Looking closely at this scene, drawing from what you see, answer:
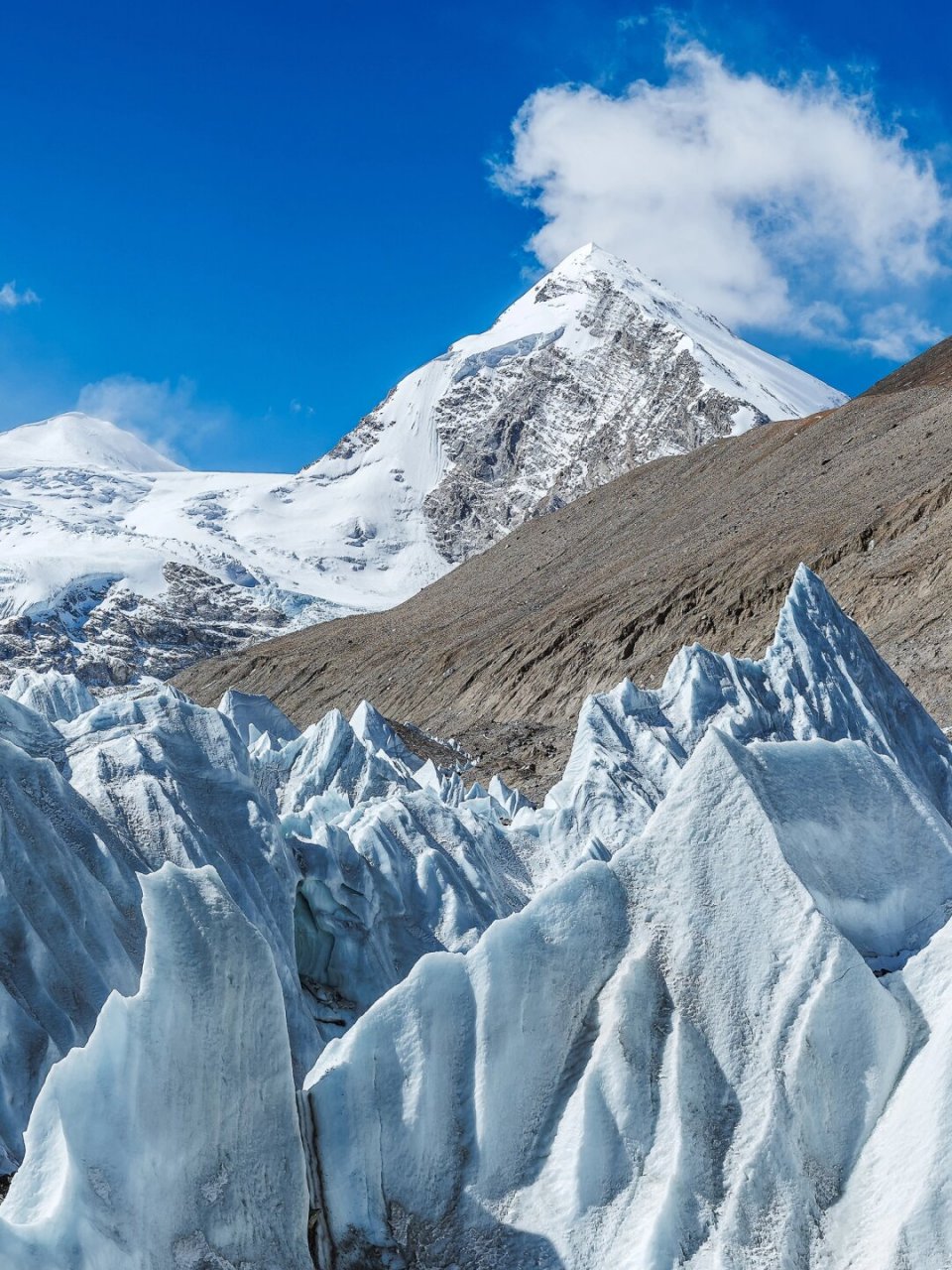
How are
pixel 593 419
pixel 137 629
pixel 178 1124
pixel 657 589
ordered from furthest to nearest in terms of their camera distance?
pixel 593 419 → pixel 137 629 → pixel 657 589 → pixel 178 1124

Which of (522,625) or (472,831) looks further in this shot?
(522,625)

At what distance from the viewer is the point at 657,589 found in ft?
203

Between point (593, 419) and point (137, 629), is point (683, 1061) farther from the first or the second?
point (593, 419)

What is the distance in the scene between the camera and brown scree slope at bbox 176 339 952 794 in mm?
50594

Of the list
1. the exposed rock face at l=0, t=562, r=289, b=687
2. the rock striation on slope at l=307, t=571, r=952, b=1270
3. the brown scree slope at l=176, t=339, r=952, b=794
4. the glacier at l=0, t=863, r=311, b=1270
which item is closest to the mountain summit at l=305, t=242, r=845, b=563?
the exposed rock face at l=0, t=562, r=289, b=687

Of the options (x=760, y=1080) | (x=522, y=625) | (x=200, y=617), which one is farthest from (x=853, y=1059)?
(x=200, y=617)

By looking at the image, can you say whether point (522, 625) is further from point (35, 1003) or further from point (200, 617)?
point (200, 617)

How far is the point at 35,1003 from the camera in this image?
11.6 m

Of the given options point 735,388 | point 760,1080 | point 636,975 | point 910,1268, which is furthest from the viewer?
point 735,388

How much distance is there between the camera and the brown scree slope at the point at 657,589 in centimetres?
5059

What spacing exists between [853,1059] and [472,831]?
13209 millimetres

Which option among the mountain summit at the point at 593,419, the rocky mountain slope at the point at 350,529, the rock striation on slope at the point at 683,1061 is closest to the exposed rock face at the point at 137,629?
the rocky mountain slope at the point at 350,529

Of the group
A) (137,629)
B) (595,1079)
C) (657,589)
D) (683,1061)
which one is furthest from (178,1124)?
(137,629)

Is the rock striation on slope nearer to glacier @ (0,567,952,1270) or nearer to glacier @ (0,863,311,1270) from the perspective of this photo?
glacier @ (0,567,952,1270)
